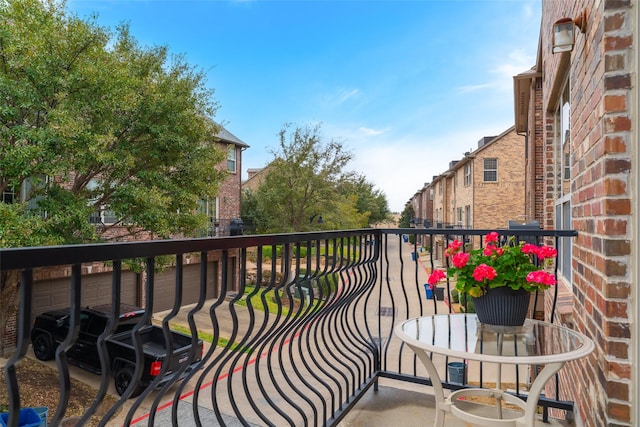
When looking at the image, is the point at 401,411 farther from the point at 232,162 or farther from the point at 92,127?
the point at 232,162

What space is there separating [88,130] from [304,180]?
1045 centimetres

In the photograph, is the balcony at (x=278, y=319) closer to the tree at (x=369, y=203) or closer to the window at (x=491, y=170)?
the window at (x=491, y=170)

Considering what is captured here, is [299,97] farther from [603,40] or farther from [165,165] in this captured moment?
[603,40]

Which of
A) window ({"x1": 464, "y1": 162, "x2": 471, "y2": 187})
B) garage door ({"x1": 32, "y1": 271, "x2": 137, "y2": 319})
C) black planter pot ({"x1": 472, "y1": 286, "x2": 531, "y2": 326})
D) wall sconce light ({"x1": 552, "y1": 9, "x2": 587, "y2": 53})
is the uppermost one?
window ({"x1": 464, "y1": 162, "x2": 471, "y2": 187})

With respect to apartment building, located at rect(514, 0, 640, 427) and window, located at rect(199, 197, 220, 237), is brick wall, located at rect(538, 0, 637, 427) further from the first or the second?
window, located at rect(199, 197, 220, 237)

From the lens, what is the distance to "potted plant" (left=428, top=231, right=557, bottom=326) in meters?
1.70

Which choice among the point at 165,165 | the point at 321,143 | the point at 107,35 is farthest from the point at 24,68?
the point at 321,143

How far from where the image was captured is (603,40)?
1.53 meters

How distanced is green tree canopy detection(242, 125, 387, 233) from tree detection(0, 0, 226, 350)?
757cm

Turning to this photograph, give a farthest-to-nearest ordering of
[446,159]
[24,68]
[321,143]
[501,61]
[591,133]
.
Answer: [446,159], [321,143], [501,61], [24,68], [591,133]

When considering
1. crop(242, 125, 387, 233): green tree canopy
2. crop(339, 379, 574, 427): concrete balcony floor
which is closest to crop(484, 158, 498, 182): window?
crop(242, 125, 387, 233): green tree canopy

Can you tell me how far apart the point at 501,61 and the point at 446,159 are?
19.1m

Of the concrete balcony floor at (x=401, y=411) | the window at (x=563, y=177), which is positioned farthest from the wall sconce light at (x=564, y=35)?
the concrete balcony floor at (x=401, y=411)

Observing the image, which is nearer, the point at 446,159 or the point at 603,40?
the point at 603,40
